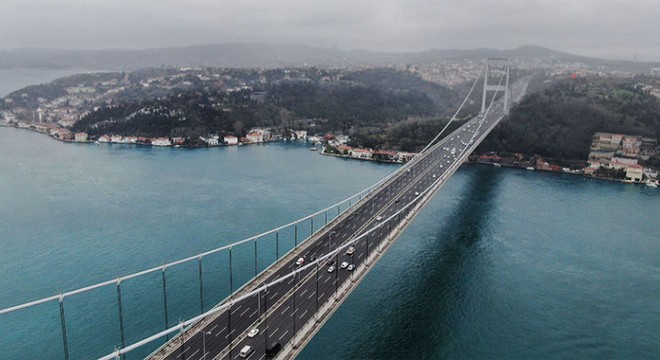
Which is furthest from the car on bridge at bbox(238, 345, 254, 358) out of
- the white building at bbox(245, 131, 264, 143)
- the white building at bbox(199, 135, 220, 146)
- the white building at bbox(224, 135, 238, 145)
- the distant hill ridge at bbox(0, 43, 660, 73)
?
the distant hill ridge at bbox(0, 43, 660, 73)

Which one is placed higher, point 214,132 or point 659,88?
point 659,88

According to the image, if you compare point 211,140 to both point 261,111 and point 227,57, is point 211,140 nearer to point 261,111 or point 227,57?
point 261,111

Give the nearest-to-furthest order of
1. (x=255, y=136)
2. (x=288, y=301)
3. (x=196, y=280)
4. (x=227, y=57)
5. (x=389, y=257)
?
1. (x=288, y=301)
2. (x=196, y=280)
3. (x=389, y=257)
4. (x=255, y=136)
5. (x=227, y=57)

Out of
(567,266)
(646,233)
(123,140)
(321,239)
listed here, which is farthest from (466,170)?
(123,140)

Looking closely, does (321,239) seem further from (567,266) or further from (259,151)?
(259,151)

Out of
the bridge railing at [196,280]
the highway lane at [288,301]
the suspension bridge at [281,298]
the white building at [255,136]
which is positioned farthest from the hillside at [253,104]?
the suspension bridge at [281,298]

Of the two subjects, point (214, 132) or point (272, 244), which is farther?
point (214, 132)

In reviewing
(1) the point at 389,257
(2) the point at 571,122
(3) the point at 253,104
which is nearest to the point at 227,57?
(3) the point at 253,104
